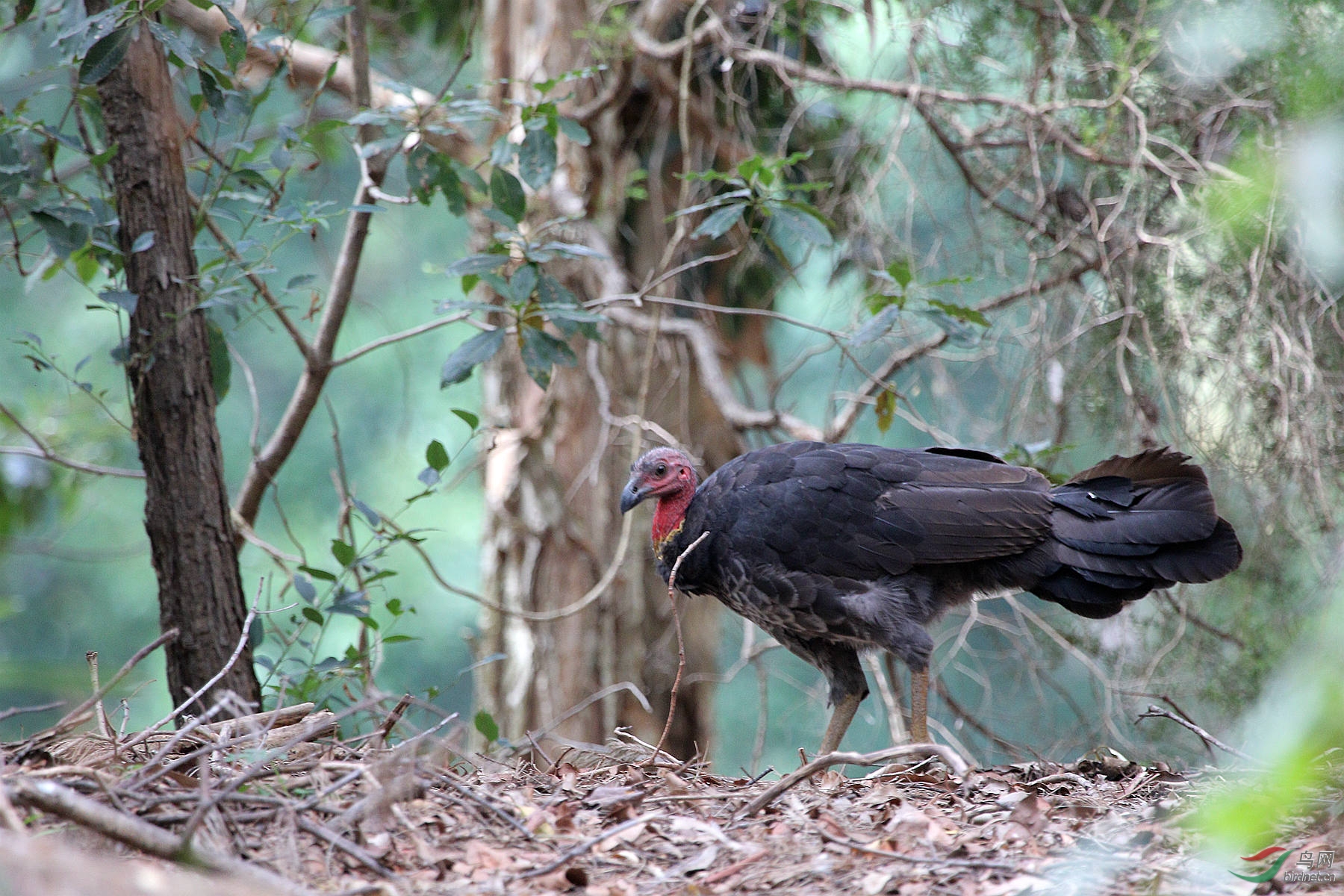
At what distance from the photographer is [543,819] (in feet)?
7.01

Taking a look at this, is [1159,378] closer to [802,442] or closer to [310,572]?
[802,442]

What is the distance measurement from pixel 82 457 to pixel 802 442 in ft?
14.4

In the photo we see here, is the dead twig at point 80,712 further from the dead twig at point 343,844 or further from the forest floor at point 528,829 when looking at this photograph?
the dead twig at point 343,844

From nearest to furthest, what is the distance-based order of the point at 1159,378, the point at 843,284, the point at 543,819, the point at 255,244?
1. the point at 543,819
2. the point at 255,244
3. the point at 1159,378
4. the point at 843,284

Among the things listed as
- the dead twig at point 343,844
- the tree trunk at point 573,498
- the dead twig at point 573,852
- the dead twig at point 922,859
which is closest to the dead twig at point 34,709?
the dead twig at point 343,844

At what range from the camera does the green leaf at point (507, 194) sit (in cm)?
330

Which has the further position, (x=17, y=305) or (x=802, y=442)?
(x=17, y=305)

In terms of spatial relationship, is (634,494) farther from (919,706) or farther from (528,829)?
(528,829)

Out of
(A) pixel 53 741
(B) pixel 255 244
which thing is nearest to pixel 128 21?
(B) pixel 255 244

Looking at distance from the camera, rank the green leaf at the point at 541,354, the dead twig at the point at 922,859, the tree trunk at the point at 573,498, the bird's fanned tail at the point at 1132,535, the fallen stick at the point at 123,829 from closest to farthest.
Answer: the fallen stick at the point at 123,829
the dead twig at the point at 922,859
the bird's fanned tail at the point at 1132,535
the green leaf at the point at 541,354
the tree trunk at the point at 573,498

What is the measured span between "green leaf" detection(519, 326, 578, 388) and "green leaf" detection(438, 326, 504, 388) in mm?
96

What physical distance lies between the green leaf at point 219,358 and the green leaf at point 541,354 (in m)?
0.91

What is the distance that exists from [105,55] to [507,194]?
1166 mm

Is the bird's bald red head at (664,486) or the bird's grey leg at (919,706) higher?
the bird's bald red head at (664,486)
